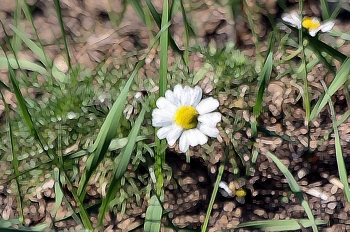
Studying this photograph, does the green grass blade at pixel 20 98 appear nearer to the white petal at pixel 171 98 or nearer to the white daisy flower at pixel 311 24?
the white petal at pixel 171 98

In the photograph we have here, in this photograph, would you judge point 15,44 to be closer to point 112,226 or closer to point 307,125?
point 112,226

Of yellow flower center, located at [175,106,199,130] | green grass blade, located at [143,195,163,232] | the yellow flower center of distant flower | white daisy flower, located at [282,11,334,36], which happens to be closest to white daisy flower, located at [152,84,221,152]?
yellow flower center, located at [175,106,199,130]

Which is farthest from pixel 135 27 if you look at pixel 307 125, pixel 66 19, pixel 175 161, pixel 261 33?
pixel 307 125

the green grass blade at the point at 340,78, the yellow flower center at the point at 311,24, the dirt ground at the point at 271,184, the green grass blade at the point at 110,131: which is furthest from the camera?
the yellow flower center at the point at 311,24

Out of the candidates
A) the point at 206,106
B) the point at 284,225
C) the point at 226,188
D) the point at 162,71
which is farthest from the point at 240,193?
the point at 162,71

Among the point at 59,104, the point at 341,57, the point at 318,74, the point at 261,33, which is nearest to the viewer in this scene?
the point at 341,57

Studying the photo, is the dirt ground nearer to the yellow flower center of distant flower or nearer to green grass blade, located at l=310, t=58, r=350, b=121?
the yellow flower center of distant flower

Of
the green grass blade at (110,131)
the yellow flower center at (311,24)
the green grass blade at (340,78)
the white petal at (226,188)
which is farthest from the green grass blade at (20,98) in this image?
the yellow flower center at (311,24)

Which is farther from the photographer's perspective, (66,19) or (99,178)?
(66,19)
